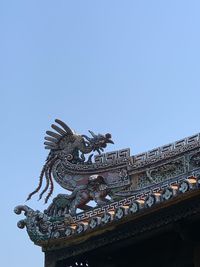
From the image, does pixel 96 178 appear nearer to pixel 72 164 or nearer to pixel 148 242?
pixel 72 164

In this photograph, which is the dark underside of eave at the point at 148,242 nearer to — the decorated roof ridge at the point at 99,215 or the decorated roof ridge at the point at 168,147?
the decorated roof ridge at the point at 99,215

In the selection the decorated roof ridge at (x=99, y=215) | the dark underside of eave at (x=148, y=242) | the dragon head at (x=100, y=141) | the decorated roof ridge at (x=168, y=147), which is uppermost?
the dragon head at (x=100, y=141)

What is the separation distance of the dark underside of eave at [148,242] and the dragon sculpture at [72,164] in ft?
3.69

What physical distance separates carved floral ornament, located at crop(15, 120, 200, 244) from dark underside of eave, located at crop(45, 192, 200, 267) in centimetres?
21

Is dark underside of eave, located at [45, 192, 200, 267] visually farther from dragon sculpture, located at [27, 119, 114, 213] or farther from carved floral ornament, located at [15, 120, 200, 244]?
dragon sculpture, located at [27, 119, 114, 213]

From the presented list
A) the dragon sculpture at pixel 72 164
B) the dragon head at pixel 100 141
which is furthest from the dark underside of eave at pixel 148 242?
the dragon head at pixel 100 141

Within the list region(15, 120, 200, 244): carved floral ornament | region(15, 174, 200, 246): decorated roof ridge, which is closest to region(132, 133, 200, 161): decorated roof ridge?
region(15, 120, 200, 244): carved floral ornament

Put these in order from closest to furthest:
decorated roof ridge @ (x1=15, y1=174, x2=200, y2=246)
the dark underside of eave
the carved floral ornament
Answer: decorated roof ridge @ (x1=15, y1=174, x2=200, y2=246)
the dark underside of eave
the carved floral ornament

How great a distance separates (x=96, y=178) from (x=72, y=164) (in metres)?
0.72

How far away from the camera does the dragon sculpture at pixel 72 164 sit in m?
11.8

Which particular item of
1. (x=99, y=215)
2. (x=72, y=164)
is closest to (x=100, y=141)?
(x=72, y=164)

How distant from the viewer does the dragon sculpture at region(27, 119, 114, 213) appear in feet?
38.9

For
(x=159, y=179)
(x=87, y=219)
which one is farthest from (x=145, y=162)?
(x=87, y=219)

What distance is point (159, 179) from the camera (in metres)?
11.2
